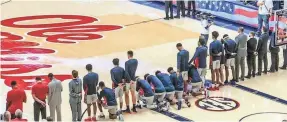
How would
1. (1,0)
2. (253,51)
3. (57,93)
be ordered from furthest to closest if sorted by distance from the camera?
(1,0)
(253,51)
(57,93)

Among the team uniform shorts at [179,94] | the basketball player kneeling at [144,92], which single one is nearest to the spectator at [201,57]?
the team uniform shorts at [179,94]

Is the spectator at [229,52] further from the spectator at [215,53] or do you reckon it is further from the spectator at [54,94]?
the spectator at [54,94]

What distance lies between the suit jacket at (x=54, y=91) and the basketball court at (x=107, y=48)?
1155 millimetres

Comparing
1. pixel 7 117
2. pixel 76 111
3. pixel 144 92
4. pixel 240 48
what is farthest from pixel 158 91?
pixel 7 117

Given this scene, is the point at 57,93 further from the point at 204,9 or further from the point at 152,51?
the point at 204,9

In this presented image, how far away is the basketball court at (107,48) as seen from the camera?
18.4 meters

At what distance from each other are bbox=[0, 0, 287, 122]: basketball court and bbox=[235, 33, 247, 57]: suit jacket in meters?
0.94

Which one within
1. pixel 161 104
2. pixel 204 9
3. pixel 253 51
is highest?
pixel 204 9

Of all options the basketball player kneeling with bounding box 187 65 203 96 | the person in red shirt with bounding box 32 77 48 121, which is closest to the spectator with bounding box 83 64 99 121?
the person in red shirt with bounding box 32 77 48 121

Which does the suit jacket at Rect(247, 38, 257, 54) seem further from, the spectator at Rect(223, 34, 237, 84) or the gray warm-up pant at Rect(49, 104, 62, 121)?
the gray warm-up pant at Rect(49, 104, 62, 121)

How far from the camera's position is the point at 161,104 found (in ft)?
59.5

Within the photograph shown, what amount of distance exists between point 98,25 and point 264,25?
6.61 meters

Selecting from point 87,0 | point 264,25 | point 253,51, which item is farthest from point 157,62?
point 87,0

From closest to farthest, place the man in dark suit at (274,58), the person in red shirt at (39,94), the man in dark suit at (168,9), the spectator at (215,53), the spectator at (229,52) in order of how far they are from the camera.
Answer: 1. the person in red shirt at (39,94)
2. the spectator at (215,53)
3. the spectator at (229,52)
4. the man in dark suit at (274,58)
5. the man in dark suit at (168,9)
